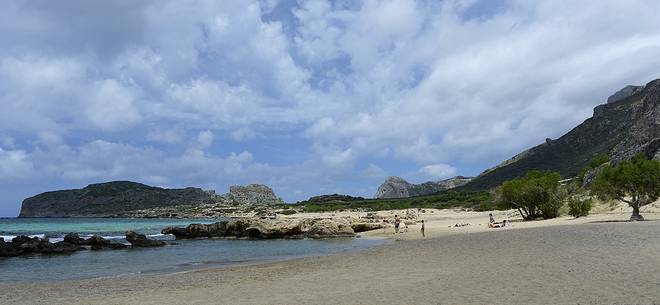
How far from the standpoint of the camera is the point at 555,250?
21.3 m

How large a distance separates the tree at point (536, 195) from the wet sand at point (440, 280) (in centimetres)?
2392

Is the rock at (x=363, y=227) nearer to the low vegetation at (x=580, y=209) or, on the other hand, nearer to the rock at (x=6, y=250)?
the low vegetation at (x=580, y=209)

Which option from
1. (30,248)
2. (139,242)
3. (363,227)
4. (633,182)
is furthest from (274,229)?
(633,182)

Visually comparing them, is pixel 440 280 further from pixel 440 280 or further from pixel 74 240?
pixel 74 240

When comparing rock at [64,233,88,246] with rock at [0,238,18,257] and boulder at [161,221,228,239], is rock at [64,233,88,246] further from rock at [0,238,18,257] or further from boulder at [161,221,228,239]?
boulder at [161,221,228,239]

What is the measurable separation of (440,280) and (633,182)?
85.5ft

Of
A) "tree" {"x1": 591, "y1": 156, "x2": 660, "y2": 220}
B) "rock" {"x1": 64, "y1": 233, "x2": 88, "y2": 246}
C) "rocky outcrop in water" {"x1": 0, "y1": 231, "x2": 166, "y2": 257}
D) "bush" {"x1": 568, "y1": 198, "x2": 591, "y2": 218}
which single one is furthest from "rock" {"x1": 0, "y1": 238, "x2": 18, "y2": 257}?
"bush" {"x1": 568, "y1": 198, "x2": 591, "y2": 218}

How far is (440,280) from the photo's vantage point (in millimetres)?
16000

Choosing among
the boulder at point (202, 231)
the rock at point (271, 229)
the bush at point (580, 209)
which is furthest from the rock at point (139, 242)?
the bush at point (580, 209)

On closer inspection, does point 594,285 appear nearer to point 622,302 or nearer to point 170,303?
point 622,302

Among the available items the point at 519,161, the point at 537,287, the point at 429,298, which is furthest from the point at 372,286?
the point at 519,161

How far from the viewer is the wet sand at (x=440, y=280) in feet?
42.2

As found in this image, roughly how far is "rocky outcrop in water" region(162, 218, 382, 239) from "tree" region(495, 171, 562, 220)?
1687 centimetres

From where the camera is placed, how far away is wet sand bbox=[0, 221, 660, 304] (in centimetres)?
1285
